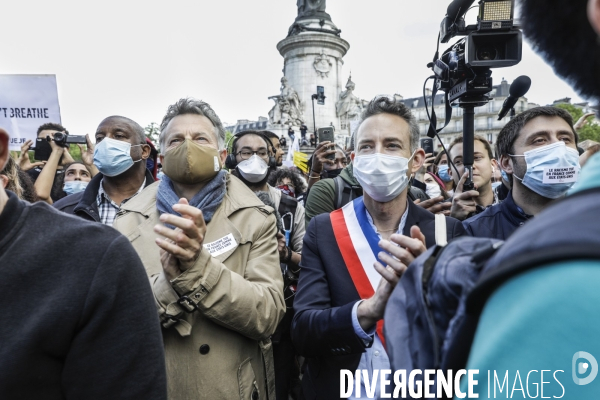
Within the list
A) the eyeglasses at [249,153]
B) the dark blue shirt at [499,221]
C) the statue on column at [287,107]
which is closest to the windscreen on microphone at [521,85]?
the dark blue shirt at [499,221]

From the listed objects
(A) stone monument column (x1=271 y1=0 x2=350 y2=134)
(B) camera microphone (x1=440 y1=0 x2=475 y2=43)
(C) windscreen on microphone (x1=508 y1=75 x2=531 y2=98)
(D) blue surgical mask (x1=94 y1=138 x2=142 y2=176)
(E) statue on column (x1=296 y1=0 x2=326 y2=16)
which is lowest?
(D) blue surgical mask (x1=94 y1=138 x2=142 y2=176)

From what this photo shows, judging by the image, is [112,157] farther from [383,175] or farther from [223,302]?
[383,175]

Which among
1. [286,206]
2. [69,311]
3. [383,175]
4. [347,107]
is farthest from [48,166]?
[347,107]

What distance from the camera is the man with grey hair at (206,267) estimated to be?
81.4 inches

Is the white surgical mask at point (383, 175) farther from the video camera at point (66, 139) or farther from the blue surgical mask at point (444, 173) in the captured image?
the blue surgical mask at point (444, 173)

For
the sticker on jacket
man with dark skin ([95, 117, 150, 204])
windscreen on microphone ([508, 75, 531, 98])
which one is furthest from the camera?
man with dark skin ([95, 117, 150, 204])

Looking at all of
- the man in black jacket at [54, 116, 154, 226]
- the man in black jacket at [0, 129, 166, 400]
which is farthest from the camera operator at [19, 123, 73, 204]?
the man in black jacket at [0, 129, 166, 400]

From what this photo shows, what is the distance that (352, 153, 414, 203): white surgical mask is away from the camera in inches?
105

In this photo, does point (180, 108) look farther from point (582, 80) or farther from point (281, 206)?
point (582, 80)

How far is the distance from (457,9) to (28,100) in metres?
5.29

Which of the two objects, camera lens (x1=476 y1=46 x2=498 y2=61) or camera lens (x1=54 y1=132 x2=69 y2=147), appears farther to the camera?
camera lens (x1=54 y1=132 x2=69 y2=147)

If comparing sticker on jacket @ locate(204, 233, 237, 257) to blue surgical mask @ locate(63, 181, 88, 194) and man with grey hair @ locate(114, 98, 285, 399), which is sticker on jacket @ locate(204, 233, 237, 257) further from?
blue surgical mask @ locate(63, 181, 88, 194)

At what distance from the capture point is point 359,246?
8.02 ft

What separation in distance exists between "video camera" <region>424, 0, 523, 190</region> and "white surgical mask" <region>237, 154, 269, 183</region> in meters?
2.14
